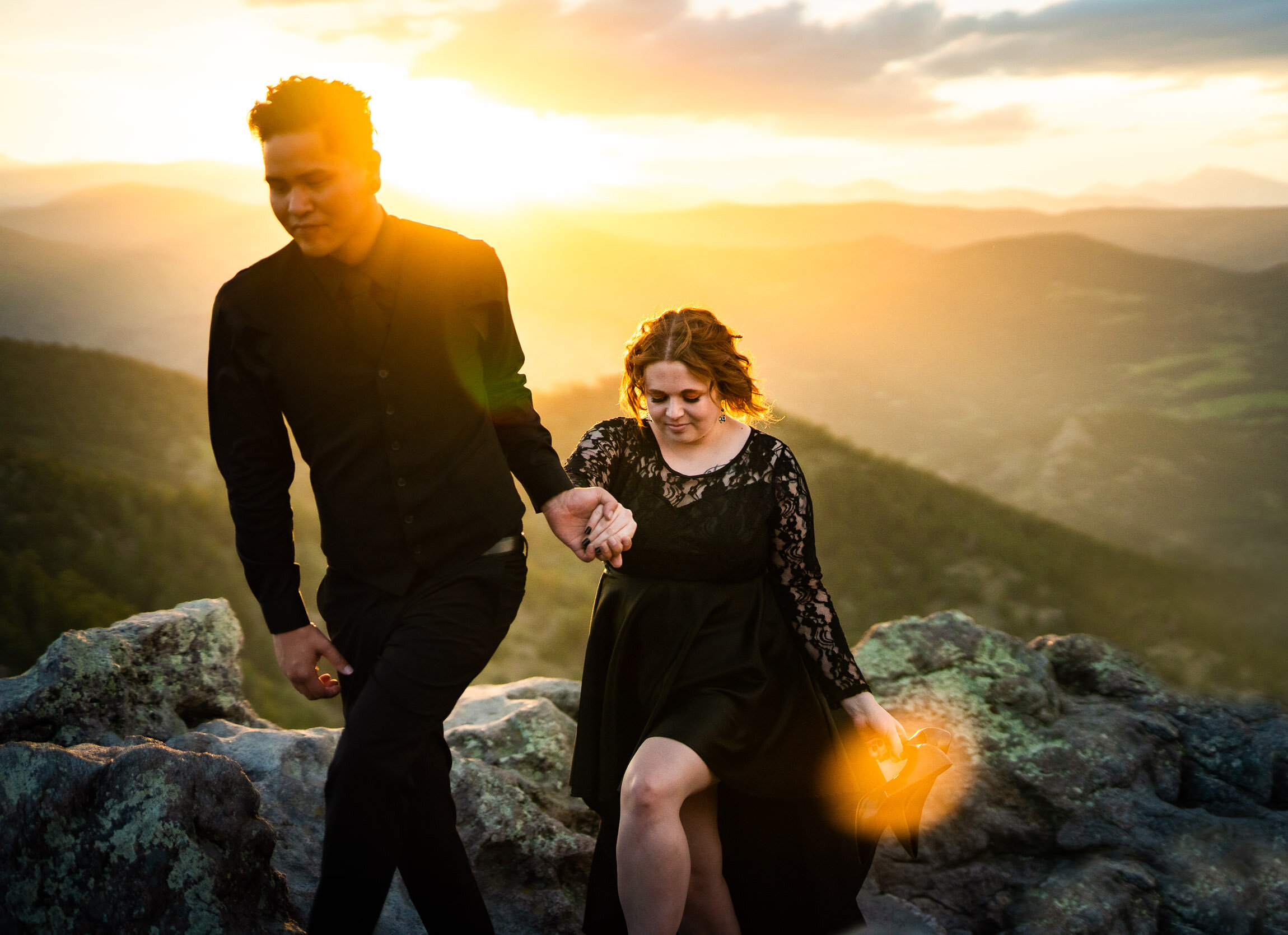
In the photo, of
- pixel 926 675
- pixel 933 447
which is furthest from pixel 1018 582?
pixel 933 447

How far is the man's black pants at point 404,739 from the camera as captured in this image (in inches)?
84.9

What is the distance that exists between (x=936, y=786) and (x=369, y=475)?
3.08 metres

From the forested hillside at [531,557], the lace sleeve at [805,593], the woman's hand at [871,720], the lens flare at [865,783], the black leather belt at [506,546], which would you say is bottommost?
the forested hillside at [531,557]

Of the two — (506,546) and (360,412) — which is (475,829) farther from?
(360,412)

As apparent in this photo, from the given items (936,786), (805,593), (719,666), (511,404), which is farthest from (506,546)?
(936,786)

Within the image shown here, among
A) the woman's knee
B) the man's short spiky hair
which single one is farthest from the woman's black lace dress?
the man's short spiky hair

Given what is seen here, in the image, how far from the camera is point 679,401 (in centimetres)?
347

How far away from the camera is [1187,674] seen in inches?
411

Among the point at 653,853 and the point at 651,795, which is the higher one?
the point at 651,795

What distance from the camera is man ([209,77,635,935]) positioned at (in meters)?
2.17

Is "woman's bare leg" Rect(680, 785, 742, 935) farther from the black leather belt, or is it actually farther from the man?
the black leather belt

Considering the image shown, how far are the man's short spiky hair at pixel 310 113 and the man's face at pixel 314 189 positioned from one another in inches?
0.9

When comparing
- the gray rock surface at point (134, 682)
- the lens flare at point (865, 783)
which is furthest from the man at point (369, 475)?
the gray rock surface at point (134, 682)

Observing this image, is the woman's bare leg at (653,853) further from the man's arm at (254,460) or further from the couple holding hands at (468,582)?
the man's arm at (254,460)
